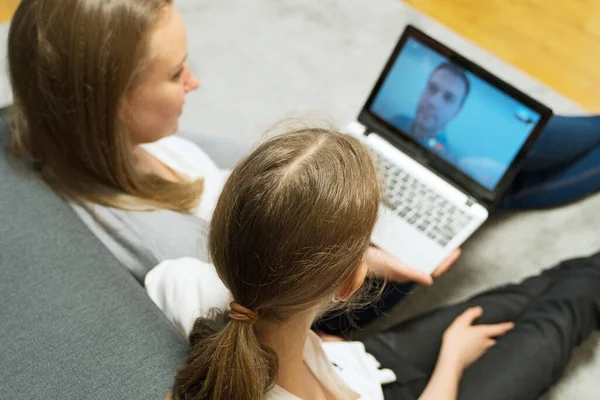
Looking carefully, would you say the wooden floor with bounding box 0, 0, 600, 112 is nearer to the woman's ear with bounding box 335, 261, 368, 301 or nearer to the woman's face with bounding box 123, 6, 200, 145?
the woman's face with bounding box 123, 6, 200, 145

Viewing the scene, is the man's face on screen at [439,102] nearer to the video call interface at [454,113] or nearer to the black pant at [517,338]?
the video call interface at [454,113]

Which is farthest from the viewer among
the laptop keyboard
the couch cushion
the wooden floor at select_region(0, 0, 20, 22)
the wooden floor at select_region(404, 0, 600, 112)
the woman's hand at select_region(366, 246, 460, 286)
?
the wooden floor at select_region(0, 0, 20, 22)

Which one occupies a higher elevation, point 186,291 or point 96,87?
point 96,87

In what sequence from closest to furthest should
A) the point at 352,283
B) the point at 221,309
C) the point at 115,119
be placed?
the point at 352,283 < the point at 221,309 < the point at 115,119

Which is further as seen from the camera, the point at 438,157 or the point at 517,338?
the point at 438,157

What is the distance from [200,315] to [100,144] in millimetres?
343

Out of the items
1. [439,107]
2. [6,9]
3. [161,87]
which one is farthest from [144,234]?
[6,9]

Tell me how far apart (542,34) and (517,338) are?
1316mm

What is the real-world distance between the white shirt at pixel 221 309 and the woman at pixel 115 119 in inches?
3.0

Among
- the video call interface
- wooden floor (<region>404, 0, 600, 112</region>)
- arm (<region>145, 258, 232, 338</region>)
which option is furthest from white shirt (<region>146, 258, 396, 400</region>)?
wooden floor (<region>404, 0, 600, 112</region>)

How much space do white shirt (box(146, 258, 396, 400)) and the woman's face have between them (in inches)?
10.0

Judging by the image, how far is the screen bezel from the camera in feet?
3.81

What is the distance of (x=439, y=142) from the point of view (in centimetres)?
129

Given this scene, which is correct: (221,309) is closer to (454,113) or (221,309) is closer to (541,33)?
(454,113)
